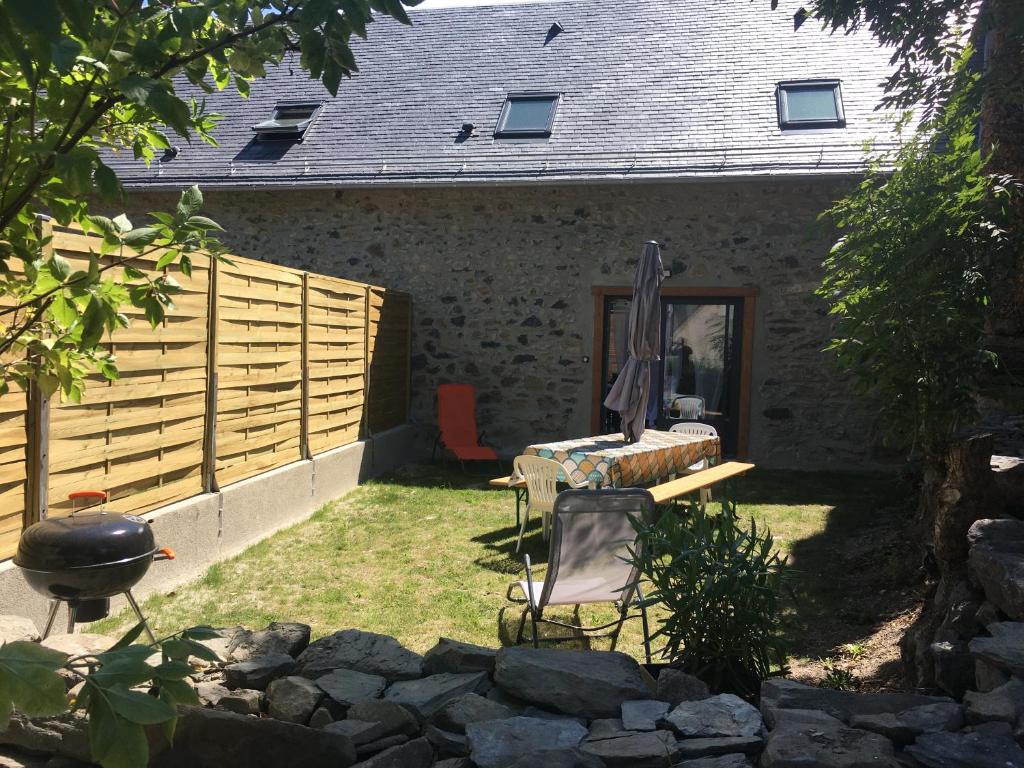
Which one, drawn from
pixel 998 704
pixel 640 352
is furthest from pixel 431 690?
pixel 640 352

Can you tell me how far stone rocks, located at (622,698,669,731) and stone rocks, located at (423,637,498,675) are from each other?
1.86 ft

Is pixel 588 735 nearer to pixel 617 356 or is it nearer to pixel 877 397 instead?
pixel 877 397

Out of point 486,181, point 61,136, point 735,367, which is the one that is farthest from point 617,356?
point 61,136

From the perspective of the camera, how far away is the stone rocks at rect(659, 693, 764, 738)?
2.44 meters

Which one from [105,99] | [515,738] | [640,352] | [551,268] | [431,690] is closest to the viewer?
[105,99]

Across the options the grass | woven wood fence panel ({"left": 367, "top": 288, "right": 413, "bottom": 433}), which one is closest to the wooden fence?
woven wood fence panel ({"left": 367, "top": 288, "right": 413, "bottom": 433})

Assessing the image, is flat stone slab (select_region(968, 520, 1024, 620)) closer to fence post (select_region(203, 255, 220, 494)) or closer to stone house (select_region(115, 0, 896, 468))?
fence post (select_region(203, 255, 220, 494))

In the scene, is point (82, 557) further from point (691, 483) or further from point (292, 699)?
point (691, 483)

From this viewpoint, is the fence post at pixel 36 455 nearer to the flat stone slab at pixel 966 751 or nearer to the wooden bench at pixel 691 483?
the wooden bench at pixel 691 483

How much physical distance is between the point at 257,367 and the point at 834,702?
179 inches

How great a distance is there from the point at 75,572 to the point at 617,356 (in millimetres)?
7729

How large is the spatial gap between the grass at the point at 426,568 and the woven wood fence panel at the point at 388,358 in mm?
1197

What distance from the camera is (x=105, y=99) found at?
1.29 metres

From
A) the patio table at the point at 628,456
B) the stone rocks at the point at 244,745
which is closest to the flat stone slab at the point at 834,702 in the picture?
the stone rocks at the point at 244,745
